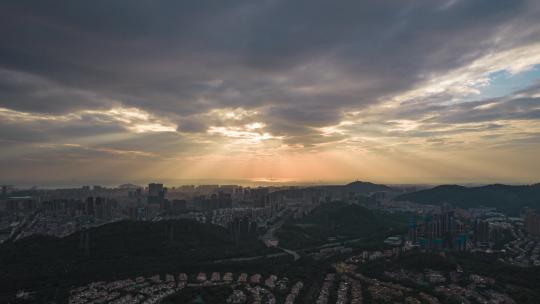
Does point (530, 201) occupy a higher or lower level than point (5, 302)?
higher

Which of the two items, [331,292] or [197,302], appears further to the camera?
[331,292]

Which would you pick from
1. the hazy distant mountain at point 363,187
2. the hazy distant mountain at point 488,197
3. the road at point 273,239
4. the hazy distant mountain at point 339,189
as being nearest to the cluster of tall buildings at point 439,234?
the road at point 273,239

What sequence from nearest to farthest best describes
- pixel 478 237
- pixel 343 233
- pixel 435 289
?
1. pixel 435 289
2. pixel 478 237
3. pixel 343 233

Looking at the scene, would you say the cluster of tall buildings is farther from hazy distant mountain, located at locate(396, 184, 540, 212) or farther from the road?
hazy distant mountain, located at locate(396, 184, 540, 212)

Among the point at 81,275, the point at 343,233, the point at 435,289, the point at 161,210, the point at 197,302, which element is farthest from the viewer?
the point at 161,210

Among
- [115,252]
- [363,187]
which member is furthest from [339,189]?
[115,252]

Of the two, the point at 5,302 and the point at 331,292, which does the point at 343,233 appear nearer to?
the point at 331,292

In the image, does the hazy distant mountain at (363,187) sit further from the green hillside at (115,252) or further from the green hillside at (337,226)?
the green hillside at (115,252)

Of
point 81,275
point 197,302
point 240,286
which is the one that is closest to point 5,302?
point 81,275

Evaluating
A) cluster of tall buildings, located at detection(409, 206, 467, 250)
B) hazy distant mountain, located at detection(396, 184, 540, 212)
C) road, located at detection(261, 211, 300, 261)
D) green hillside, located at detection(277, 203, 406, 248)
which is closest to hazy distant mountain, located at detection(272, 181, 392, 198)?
hazy distant mountain, located at detection(396, 184, 540, 212)
